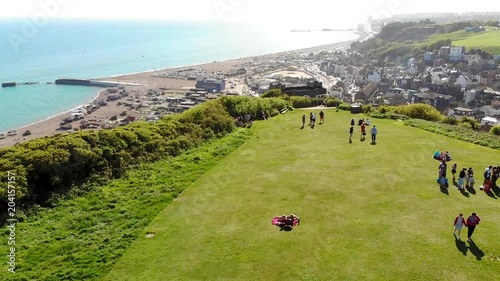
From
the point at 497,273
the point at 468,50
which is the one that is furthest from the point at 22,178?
the point at 468,50

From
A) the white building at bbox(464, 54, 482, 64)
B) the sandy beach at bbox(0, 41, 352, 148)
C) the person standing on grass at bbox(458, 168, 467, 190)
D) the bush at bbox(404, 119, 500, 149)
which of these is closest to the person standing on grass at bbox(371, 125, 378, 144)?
the bush at bbox(404, 119, 500, 149)

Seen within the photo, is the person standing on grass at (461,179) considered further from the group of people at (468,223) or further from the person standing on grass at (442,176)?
the group of people at (468,223)

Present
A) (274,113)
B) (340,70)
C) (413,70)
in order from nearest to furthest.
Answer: (274,113) → (413,70) → (340,70)

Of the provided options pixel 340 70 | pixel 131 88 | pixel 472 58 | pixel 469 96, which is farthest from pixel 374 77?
pixel 131 88

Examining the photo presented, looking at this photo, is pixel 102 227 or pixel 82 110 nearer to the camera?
pixel 102 227

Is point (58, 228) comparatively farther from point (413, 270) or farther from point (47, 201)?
point (413, 270)

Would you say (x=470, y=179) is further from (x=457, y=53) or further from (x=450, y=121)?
(x=457, y=53)
